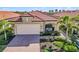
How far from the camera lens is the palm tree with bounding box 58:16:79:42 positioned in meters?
3.41

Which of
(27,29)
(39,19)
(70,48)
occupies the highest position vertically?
(39,19)

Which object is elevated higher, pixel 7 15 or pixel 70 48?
pixel 7 15

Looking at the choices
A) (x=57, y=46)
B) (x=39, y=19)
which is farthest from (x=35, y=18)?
(x=57, y=46)

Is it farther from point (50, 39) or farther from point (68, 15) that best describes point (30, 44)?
point (68, 15)

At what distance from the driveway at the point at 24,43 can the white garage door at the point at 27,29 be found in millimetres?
53

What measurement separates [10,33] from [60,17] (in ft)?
2.23

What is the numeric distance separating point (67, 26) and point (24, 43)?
598mm

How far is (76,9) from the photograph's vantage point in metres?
3.40

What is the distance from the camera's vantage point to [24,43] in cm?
346

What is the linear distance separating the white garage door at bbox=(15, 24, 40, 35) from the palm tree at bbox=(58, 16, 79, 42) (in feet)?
0.99

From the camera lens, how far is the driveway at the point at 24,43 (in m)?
3.45

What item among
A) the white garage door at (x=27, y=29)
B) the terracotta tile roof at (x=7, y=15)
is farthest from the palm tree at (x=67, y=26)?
the terracotta tile roof at (x=7, y=15)

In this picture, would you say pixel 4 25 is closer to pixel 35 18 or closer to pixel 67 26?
pixel 35 18
